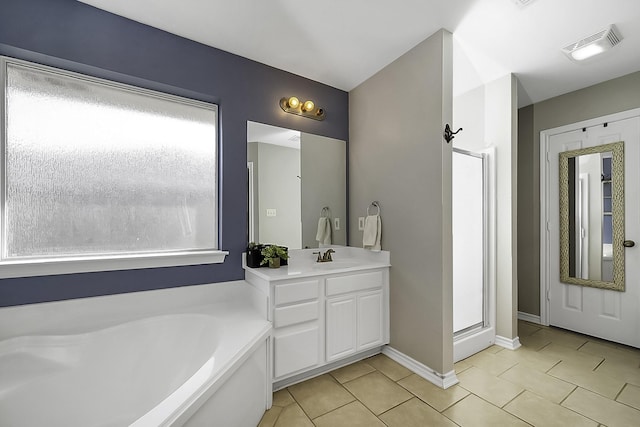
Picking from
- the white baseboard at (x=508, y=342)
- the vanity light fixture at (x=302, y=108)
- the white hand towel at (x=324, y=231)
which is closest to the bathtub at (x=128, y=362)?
the white hand towel at (x=324, y=231)

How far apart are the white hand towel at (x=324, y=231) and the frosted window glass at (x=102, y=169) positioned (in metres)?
0.95

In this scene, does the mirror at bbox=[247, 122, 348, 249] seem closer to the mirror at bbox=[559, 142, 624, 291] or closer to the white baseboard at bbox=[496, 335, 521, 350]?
the white baseboard at bbox=[496, 335, 521, 350]

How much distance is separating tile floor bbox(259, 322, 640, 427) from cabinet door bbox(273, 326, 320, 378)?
0.17 meters

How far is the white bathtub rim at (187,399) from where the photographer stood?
921 millimetres

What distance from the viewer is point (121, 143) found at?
6.21 ft

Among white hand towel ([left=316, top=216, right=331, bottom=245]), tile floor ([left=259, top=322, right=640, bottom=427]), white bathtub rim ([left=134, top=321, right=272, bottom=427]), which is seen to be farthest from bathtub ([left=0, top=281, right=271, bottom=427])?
white hand towel ([left=316, top=216, right=331, bottom=245])

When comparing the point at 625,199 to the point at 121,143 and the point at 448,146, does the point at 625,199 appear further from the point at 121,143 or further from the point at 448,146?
the point at 121,143

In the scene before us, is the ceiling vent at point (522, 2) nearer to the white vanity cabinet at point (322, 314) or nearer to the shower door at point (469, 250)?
the shower door at point (469, 250)

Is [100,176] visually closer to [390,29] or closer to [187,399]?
[187,399]

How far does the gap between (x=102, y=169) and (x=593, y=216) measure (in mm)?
4255

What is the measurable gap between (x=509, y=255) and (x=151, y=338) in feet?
9.65

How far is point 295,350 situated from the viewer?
1908 mm

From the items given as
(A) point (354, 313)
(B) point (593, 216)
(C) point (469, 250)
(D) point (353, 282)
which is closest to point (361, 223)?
(D) point (353, 282)

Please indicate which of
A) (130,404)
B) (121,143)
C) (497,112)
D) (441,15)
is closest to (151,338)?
(130,404)
